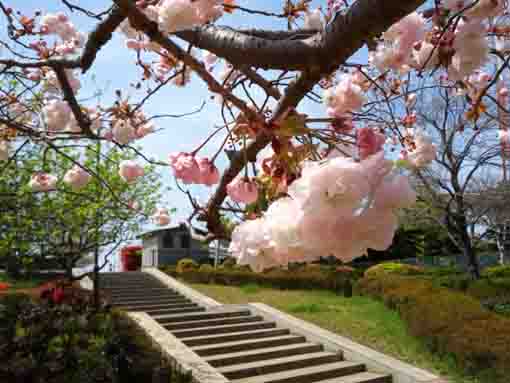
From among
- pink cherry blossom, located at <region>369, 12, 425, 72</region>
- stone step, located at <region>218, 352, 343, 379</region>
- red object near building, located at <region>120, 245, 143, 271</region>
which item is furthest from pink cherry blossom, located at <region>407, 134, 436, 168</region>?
red object near building, located at <region>120, 245, 143, 271</region>

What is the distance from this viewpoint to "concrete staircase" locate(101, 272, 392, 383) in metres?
5.86

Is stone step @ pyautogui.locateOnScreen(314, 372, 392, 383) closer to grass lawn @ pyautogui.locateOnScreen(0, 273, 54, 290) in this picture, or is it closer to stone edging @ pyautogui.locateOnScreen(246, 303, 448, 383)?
stone edging @ pyautogui.locateOnScreen(246, 303, 448, 383)

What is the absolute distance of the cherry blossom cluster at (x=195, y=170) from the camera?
43.7 inches

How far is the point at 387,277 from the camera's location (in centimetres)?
1050

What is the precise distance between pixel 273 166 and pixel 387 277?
10.4 metres

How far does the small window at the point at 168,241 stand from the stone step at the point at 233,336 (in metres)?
11.8

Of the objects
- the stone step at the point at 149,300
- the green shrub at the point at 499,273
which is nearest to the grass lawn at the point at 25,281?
the stone step at the point at 149,300

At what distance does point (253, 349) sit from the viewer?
7.12 metres

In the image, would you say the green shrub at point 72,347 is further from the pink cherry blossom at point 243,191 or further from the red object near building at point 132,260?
the red object near building at point 132,260

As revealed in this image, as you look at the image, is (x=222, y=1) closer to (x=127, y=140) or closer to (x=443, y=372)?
(x=127, y=140)

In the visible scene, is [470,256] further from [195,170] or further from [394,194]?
[394,194]

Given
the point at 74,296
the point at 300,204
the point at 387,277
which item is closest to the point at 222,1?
the point at 300,204

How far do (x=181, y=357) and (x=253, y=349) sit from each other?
1.85 metres

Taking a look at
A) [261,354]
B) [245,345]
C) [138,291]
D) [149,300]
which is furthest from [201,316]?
[138,291]
